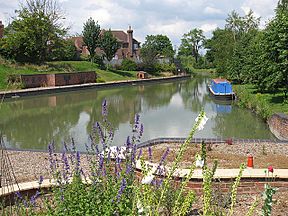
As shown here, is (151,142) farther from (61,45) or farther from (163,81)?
(163,81)

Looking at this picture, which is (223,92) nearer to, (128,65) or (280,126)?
(280,126)

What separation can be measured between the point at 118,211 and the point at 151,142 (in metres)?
6.24

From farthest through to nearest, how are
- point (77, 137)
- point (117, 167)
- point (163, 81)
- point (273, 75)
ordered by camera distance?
point (163, 81)
point (273, 75)
point (77, 137)
point (117, 167)

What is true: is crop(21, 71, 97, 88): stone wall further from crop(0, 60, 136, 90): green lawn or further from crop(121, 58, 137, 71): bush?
crop(121, 58, 137, 71): bush

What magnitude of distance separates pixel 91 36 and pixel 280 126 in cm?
4111

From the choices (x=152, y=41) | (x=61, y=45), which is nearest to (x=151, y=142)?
(x=61, y=45)

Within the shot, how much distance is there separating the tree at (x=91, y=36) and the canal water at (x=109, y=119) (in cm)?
2352

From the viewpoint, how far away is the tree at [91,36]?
166 ft

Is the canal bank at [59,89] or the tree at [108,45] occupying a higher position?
the tree at [108,45]

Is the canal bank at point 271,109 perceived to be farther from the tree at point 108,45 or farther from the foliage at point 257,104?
the tree at point 108,45

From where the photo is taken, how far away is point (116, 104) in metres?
24.8

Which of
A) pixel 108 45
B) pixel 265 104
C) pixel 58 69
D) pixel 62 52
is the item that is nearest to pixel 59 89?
pixel 58 69

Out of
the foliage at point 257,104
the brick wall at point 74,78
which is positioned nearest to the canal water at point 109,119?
the foliage at point 257,104

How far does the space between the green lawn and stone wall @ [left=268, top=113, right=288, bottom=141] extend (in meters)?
22.3
